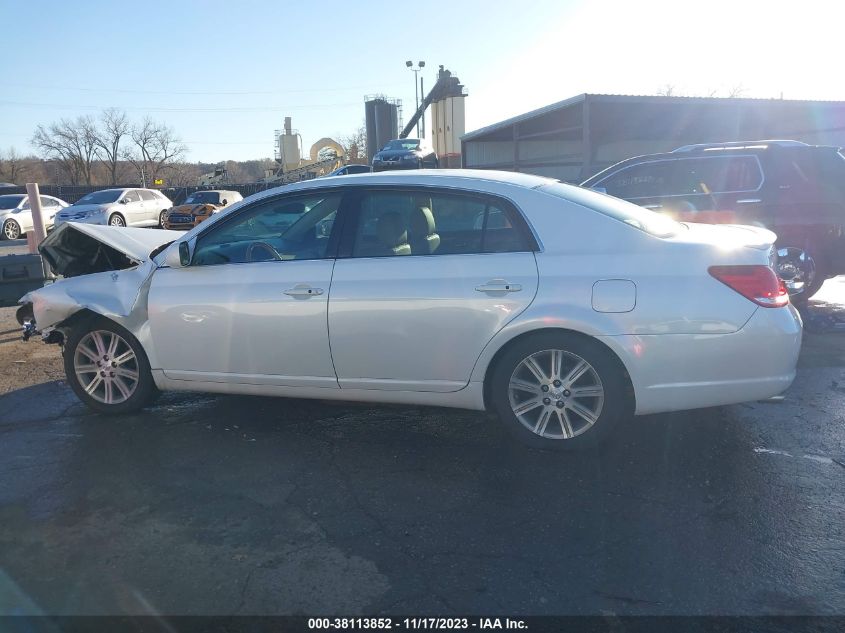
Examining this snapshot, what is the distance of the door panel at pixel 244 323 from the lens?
4.07 m

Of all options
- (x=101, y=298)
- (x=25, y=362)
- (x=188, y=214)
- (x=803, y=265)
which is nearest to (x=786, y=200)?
(x=803, y=265)

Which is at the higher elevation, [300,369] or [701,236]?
[701,236]

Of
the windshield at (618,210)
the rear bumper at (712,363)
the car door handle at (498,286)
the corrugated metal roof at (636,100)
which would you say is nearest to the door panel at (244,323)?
the car door handle at (498,286)

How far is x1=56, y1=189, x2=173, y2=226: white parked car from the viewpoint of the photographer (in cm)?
2005

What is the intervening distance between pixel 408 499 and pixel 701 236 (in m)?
2.33

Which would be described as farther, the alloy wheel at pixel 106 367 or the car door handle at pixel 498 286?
the alloy wheel at pixel 106 367

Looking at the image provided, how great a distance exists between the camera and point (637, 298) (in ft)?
11.6

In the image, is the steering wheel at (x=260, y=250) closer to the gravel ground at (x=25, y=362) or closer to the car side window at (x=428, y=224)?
the car side window at (x=428, y=224)

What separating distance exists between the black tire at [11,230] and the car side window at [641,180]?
20.8m

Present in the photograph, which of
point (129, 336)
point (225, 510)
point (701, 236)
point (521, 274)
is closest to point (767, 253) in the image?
point (701, 236)

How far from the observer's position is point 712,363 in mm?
3521

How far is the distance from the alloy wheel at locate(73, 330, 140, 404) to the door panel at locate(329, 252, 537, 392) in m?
1.70

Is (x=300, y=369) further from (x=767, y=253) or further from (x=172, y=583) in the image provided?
(x=767, y=253)

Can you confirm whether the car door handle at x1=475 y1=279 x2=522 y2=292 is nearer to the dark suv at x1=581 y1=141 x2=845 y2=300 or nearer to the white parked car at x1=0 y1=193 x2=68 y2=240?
the dark suv at x1=581 y1=141 x2=845 y2=300
